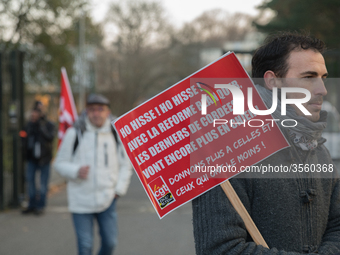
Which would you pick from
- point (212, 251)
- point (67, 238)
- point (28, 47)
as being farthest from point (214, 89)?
point (28, 47)

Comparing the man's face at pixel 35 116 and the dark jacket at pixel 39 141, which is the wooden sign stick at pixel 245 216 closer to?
the dark jacket at pixel 39 141

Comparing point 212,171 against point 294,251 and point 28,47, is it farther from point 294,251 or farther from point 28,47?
point 28,47

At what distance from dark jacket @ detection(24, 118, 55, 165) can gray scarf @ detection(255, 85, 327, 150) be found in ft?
21.1

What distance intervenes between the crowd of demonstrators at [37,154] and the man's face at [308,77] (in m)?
6.44

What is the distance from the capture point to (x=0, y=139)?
7.58 m

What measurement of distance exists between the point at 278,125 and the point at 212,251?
0.56 m

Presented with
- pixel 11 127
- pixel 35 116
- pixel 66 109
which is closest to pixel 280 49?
pixel 66 109

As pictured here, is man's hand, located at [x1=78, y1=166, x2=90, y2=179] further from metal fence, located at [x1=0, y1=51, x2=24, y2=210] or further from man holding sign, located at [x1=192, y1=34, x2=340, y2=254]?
metal fence, located at [x1=0, y1=51, x2=24, y2=210]

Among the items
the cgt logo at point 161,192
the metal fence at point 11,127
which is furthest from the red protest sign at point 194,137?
the metal fence at point 11,127

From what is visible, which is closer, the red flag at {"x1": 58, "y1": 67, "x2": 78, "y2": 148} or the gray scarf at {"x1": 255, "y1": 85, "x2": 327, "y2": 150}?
the gray scarf at {"x1": 255, "y1": 85, "x2": 327, "y2": 150}

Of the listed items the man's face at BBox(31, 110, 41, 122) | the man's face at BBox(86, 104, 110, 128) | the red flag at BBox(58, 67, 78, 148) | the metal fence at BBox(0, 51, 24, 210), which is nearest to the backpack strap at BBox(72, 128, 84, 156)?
the man's face at BBox(86, 104, 110, 128)

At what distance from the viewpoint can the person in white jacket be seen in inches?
159

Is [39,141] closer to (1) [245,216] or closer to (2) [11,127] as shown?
(2) [11,127]

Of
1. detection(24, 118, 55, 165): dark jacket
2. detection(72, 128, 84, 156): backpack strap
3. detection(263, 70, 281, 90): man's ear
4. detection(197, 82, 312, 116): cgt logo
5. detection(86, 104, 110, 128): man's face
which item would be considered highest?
detection(24, 118, 55, 165): dark jacket
